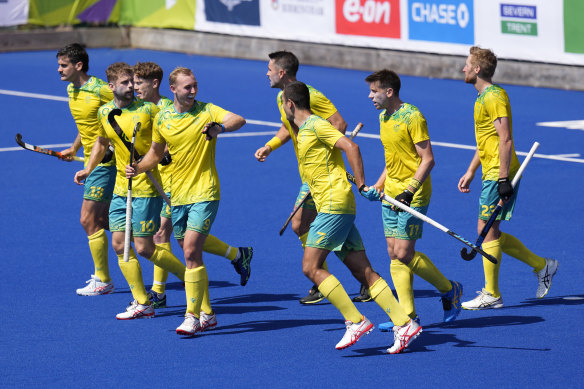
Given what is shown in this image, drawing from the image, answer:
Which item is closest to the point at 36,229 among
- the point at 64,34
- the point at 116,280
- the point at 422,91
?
the point at 116,280

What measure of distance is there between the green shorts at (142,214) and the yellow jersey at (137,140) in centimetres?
5

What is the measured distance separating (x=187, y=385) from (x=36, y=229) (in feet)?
19.9

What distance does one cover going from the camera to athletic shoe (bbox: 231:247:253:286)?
36.1 feet

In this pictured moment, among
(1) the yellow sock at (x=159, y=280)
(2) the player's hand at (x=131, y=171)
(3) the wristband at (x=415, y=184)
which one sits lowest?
(1) the yellow sock at (x=159, y=280)

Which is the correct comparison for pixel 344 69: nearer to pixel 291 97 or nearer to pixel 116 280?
pixel 116 280

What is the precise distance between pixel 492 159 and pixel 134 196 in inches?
125

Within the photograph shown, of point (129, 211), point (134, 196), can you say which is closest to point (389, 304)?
point (129, 211)

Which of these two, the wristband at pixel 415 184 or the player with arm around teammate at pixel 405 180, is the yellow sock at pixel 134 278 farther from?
the wristband at pixel 415 184

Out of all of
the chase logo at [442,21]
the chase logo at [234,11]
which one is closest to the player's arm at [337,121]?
the chase logo at [442,21]

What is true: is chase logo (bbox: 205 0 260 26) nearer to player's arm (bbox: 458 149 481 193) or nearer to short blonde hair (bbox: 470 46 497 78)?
player's arm (bbox: 458 149 481 193)

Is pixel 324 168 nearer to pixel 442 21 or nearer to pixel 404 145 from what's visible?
pixel 404 145

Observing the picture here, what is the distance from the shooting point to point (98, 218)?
1116 cm

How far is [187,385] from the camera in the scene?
8.23 meters

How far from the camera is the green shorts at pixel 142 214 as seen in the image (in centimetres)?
996
